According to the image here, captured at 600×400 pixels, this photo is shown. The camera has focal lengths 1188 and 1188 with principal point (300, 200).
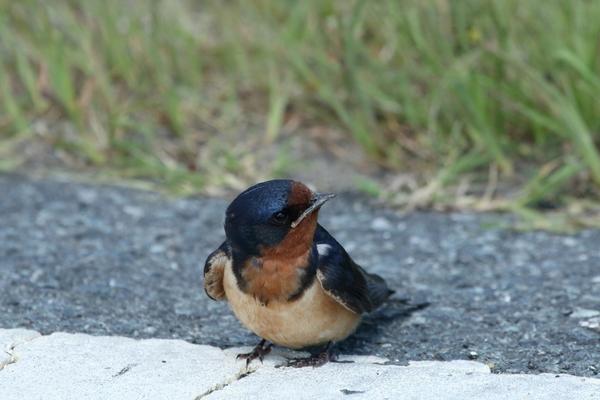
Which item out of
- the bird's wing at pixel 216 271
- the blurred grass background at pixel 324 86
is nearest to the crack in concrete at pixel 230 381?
the bird's wing at pixel 216 271

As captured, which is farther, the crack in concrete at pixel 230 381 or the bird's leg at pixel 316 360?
the bird's leg at pixel 316 360

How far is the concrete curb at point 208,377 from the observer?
3.04 m

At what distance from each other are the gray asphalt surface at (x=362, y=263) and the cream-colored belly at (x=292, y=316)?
0.26m

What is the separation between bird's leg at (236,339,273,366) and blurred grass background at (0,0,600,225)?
1.81 metres

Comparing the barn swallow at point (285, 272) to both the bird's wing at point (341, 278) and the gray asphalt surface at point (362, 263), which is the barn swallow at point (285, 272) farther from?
the gray asphalt surface at point (362, 263)

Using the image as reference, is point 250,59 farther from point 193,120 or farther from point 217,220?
point 217,220

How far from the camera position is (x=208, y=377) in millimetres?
3229

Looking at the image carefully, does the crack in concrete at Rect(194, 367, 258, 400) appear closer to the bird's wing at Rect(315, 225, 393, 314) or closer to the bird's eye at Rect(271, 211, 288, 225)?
the bird's wing at Rect(315, 225, 393, 314)

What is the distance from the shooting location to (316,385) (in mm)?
3146

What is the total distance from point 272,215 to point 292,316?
30 centimetres

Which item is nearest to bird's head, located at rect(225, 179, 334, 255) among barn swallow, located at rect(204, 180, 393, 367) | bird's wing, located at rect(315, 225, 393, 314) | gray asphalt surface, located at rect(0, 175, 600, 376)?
barn swallow, located at rect(204, 180, 393, 367)

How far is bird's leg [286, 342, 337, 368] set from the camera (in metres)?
3.39

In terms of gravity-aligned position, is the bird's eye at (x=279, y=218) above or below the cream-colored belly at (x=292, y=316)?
above

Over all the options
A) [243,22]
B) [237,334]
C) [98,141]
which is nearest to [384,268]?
[237,334]
